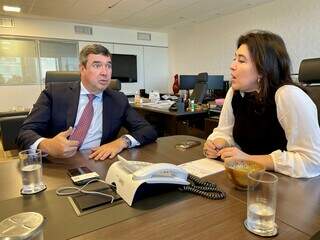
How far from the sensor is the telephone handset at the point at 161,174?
31.3 inches

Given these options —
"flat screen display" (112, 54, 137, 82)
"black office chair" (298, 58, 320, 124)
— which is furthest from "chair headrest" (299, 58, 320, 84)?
"flat screen display" (112, 54, 137, 82)

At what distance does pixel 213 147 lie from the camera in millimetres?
1223

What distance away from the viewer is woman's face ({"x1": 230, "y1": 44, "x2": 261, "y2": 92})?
121 cm

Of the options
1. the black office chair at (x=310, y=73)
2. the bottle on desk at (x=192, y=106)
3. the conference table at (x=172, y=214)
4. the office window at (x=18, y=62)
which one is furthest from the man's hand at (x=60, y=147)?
the office window at (x=18, y=62)

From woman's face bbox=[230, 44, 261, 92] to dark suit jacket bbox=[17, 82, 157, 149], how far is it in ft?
1.92

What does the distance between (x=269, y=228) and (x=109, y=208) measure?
44 cm

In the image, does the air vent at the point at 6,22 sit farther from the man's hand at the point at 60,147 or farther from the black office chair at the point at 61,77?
the man's hand at the point at 60,147

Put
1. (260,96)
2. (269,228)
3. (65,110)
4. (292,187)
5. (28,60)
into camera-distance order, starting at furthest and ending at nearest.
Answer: (28,60)
(65,110)
(260,96)
(292,187)
(269,228)

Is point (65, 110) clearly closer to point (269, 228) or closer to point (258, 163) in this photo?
point (258, 163)

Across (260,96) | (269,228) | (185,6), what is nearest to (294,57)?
(185,6)

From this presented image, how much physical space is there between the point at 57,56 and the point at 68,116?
557cm

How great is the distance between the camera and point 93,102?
165 centimetres

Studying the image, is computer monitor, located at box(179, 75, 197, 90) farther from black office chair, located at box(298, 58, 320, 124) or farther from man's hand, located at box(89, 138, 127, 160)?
man's hand, located at box(89, 138, 127, 160)

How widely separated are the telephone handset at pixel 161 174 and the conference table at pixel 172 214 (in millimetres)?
49
